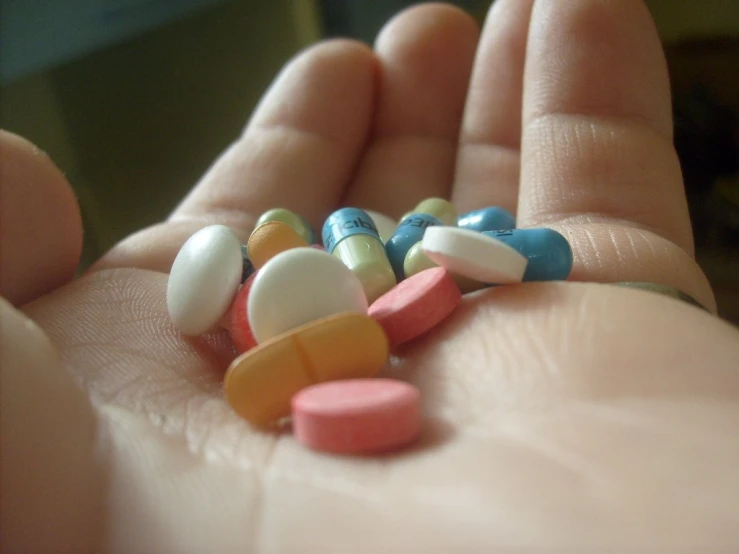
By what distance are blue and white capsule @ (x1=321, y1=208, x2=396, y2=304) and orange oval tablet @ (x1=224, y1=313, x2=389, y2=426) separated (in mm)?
161

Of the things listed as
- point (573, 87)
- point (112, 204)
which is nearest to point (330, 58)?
point (573, 87)

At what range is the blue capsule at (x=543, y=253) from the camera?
2.38 feet

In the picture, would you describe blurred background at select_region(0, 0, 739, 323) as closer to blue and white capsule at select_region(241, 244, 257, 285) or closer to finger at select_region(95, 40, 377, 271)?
finger at select_region(95, 40, 377, 271)

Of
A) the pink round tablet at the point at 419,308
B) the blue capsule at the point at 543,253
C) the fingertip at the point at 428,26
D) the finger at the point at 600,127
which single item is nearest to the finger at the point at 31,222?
the pink round tablet at the point at 419,308

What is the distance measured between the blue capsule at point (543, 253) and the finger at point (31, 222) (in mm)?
500

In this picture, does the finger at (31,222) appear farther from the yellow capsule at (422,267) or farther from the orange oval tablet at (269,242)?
the yellow capsule at (422,267)

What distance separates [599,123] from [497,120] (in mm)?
265

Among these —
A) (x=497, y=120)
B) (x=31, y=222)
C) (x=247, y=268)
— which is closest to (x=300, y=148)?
(x=497, y=120)

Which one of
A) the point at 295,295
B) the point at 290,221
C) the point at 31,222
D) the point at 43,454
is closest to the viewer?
the point at 43,454

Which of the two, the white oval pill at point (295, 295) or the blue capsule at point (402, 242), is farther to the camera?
the blue capsule at point (402, 242)

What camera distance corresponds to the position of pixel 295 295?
66cm

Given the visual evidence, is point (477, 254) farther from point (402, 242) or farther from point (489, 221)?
point (489, 221)

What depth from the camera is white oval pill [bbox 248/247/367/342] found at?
26.0 inches

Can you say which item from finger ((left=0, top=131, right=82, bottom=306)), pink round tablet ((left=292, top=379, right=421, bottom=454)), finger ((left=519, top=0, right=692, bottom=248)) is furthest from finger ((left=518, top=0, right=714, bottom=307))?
finger ((left=0, top=131, right=82, bottom=306))
